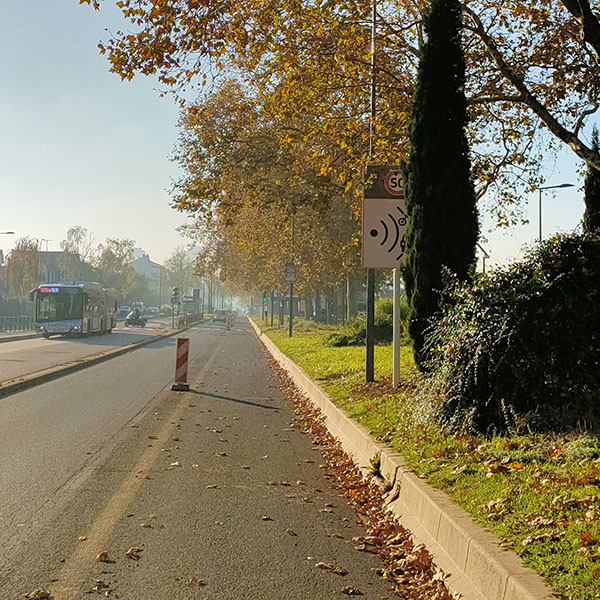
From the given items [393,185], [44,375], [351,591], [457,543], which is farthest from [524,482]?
[44,375]

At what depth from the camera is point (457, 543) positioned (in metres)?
4.93

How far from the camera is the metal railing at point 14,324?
5246 centimetres

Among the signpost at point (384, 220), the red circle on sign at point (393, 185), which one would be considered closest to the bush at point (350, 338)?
the signpost at point (384, 220)

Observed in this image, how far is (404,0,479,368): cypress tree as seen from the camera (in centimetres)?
1243

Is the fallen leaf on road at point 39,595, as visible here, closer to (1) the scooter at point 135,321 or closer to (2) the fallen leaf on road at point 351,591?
(2) the fallen leaf on road at point 351,591

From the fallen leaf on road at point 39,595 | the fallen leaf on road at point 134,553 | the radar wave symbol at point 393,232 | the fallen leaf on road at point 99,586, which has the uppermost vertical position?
the radar wave symbol at point 393,232

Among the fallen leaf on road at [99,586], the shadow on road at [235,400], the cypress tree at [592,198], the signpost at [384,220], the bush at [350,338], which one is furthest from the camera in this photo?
the bush at [350,338]

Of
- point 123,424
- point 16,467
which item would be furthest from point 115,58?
point 16,467

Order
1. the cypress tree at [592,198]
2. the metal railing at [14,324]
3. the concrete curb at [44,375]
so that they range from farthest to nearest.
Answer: the metal railing at [14,324] < the cypress tree at [592,198] < the concrete curb at [44,375]

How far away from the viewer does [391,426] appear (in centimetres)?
962

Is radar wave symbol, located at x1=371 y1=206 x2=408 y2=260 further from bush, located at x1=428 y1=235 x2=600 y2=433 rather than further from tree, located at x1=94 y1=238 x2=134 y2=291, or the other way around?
tree, located at x1=94 y1=238 x2=134 y2=291

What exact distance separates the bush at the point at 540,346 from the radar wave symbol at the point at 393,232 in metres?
5.68

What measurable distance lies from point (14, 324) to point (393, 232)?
46571 mm

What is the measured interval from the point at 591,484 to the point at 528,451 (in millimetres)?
1365
